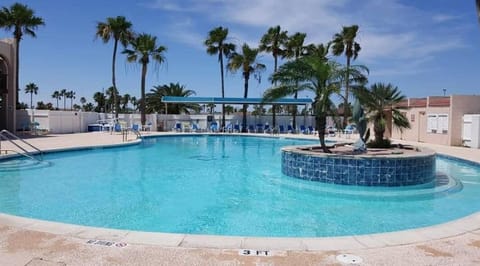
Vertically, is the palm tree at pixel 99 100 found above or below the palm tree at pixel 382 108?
above

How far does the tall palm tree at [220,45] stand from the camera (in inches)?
1278

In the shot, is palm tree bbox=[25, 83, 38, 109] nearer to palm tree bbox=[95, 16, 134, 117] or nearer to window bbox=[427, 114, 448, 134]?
palm tree bbox=[95, 16, 134, 117]

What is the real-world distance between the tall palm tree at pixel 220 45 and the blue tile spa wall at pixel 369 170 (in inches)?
889

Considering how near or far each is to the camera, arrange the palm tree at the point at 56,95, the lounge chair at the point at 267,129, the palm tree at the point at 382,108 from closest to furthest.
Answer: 1. the palm tree at the point at 382,108
2. the lounge chair at the point at 267,129
3. the palm tree at the point at 56,95

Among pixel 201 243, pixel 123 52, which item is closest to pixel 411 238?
pixel 201 243

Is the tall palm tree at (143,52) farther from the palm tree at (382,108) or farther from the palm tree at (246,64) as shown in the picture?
the palm tree at (382,108)

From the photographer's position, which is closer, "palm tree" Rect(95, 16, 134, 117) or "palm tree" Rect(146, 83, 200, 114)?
"palm tree" Rect(95, 16, 134, 117)

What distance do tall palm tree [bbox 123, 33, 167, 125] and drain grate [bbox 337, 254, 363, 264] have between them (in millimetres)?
28102

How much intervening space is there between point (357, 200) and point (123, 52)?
1040 inches

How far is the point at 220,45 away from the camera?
32812 millimetres

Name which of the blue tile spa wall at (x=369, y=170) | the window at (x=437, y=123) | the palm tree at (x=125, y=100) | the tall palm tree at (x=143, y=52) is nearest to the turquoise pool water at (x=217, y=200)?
the blue tile spa wall at (x=369, y=170)

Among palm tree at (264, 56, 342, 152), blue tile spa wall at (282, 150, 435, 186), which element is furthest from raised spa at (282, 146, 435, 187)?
palm tree at (264, 56, 342, 152)

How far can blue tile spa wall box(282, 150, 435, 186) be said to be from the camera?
9.47 m

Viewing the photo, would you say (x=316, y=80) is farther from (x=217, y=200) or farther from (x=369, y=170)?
(x=217, y=200)
